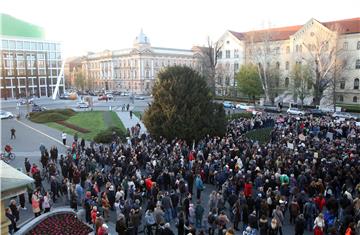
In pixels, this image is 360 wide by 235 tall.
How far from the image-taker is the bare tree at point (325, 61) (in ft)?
163

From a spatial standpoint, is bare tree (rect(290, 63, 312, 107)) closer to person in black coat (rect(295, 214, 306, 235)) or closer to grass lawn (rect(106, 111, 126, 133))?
grass lawn (rect(106, 111, 126, 133))

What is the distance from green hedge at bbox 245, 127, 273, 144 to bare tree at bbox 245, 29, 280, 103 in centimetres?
2591

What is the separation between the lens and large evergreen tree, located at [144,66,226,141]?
2562cm

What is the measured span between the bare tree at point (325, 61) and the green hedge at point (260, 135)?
76.0ft

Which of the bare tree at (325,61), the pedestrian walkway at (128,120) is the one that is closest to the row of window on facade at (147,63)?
the bare tree at (325,61)

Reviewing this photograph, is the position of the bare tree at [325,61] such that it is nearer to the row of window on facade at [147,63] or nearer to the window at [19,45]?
the row of window on facade at [147,63]

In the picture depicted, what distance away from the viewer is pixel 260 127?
3166 centimetres

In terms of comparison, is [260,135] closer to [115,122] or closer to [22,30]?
[115,122]

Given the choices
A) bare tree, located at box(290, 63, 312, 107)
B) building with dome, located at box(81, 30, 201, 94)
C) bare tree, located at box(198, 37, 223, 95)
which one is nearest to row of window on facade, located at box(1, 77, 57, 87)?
building with dome, located at box(81, 30, 201, 94)

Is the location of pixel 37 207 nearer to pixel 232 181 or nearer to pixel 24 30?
pixel 232 181

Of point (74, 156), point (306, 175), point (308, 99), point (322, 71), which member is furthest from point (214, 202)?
point (308, 99)

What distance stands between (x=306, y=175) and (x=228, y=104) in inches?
1610

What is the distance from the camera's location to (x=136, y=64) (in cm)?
10294

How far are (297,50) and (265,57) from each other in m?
10.3
